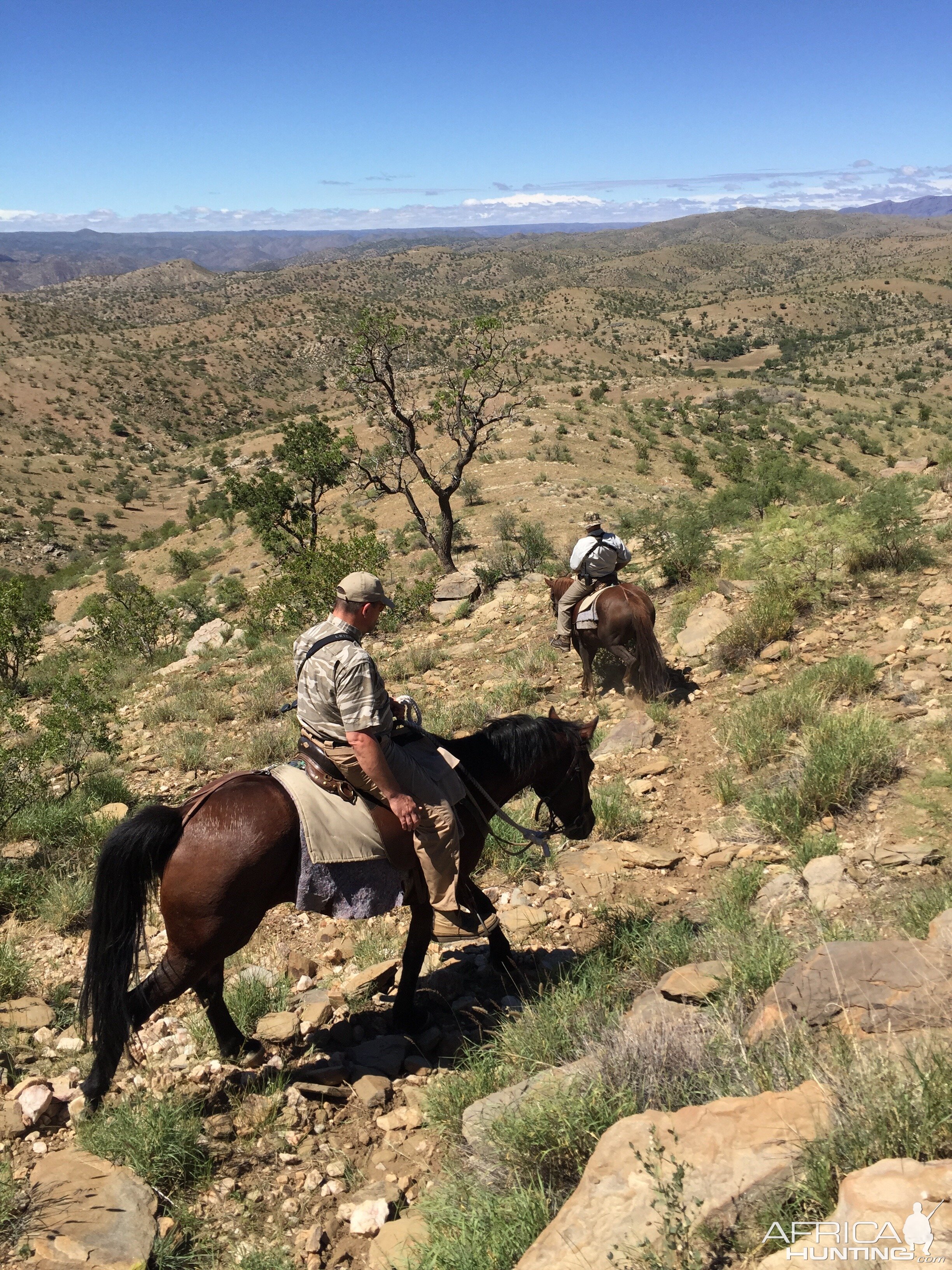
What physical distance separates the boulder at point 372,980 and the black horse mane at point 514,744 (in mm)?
1544

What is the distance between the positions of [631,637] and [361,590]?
498 cm

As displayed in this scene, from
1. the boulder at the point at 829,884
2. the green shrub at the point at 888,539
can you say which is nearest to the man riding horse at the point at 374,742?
the boulder at the point at 829,884

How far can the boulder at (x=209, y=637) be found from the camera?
15594 millimetres

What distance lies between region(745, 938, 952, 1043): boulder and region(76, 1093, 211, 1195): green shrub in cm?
255

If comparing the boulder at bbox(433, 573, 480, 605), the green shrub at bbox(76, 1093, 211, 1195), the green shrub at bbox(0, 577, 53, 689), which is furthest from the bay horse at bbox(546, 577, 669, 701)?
the green shrub at bbox(0, 577, 53, 689)

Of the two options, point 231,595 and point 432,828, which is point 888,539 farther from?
point 231,595

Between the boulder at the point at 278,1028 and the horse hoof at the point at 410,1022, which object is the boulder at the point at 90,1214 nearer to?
the boulder at the point at 278,1028

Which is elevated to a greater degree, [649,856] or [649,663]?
[649,663]

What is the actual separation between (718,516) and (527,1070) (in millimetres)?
13173

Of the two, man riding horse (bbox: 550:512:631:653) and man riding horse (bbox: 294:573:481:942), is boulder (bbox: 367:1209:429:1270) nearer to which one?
man riding horse (bbox: 294:573:481:942)

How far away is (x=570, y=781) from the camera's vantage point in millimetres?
5348

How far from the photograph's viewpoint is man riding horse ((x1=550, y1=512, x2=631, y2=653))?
8781 millimetres

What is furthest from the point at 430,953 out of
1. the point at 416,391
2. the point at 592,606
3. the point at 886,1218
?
the point at 416,391

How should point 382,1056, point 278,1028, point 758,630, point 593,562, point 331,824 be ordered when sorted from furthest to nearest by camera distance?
point 593,562 < point 758,630 < point 278,1028 < point 382,1056 < point 331,824
